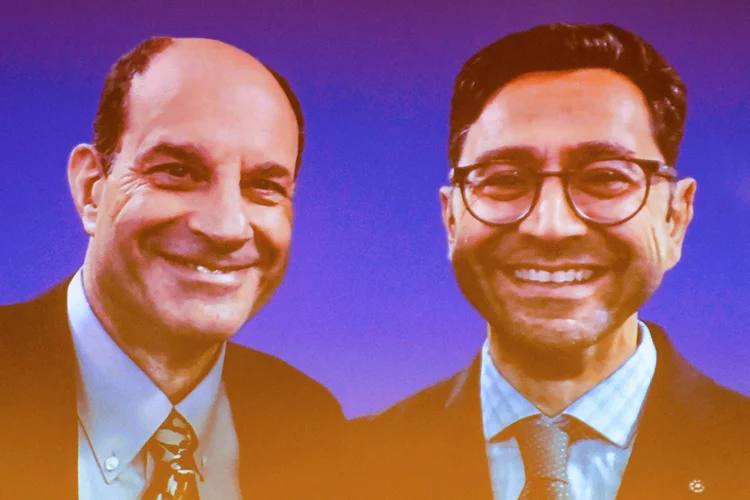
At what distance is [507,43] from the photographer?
2025 mm

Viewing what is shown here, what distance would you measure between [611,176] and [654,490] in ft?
2.42

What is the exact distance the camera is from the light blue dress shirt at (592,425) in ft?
6.07

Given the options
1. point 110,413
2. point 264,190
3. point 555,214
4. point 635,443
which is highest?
point 264,190

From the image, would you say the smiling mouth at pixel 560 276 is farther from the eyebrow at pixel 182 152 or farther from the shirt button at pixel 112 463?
the shirt button at pixel 112 463

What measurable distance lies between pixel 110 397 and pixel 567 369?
1094 mm

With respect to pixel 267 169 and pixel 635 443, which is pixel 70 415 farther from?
pixel 635 443

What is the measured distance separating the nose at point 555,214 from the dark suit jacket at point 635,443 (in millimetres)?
348

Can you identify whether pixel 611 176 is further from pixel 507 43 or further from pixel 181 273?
pixel 181 273

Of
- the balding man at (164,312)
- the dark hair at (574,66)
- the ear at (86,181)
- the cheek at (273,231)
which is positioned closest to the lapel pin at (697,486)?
the dark hair at (574,66)

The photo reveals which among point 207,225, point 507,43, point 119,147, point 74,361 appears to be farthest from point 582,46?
point 74,361

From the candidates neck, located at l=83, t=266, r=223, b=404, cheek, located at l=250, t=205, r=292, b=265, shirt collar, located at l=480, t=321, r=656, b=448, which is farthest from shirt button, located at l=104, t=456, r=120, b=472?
shirt collar, located at l=480, t=321, r=656, b=448

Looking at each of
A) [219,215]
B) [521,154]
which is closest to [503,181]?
[521,154]

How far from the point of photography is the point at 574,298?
1875 millimetres

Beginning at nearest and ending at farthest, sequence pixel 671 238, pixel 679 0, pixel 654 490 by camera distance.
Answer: pixel 654 490
pixel 671 238
pixel 679 0
